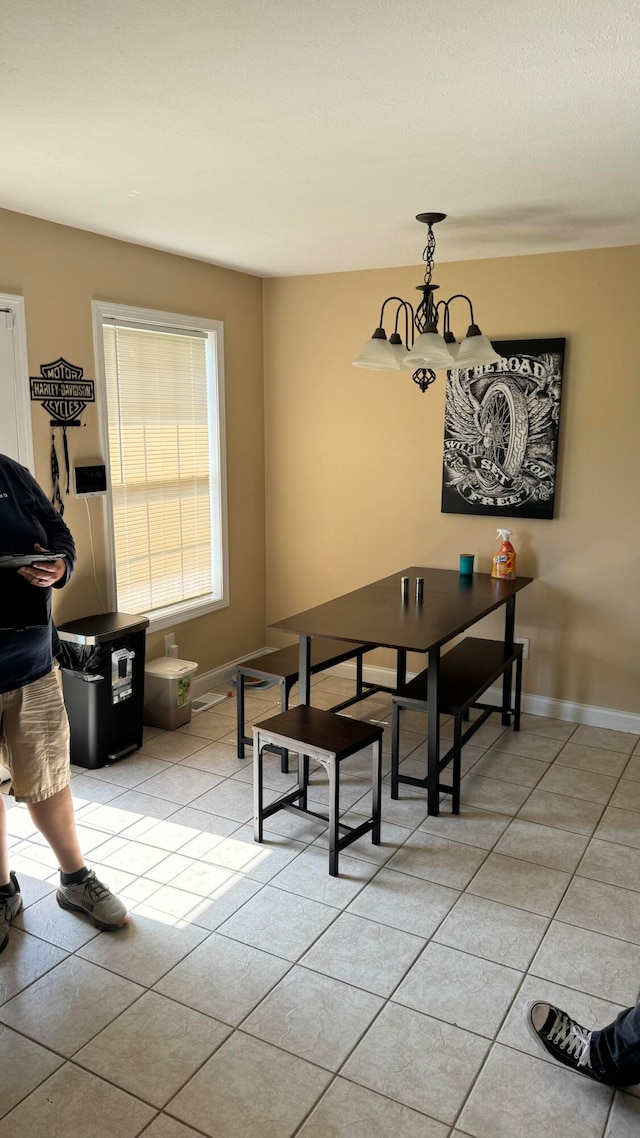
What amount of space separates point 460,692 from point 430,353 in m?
1.45

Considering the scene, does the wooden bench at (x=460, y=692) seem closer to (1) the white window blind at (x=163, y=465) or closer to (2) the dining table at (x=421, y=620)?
(2) the dining table at (x=421, y=620)

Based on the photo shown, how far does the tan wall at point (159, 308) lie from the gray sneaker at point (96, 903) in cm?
148

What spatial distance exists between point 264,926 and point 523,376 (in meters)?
2.98

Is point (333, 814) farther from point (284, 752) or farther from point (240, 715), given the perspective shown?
point (240, 715)

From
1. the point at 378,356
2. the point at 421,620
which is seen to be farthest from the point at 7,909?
the point at 378,356

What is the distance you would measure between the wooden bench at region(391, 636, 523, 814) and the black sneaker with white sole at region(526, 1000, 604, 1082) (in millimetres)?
1214

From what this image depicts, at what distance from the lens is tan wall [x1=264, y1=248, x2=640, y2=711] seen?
4066 mm

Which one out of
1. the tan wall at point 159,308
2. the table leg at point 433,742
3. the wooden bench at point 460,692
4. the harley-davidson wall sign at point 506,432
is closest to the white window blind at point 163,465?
the tan wall at point 159,308

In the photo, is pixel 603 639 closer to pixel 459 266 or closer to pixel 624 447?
pixel 624 447

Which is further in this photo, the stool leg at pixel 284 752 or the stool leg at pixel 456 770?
the stool leg at pixel 284 752

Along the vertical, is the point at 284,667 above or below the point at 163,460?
below

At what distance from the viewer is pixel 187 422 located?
14.9 feet

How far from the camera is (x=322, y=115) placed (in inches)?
87.3

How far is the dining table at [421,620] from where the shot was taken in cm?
323
